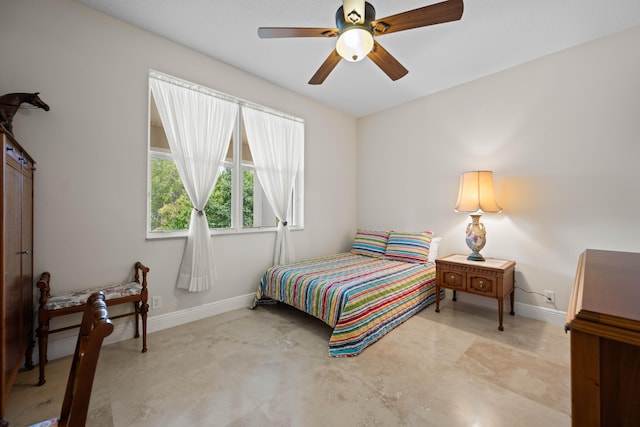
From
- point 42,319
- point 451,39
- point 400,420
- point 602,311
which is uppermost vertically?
point 451,39

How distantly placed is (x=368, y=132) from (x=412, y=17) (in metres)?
2.83

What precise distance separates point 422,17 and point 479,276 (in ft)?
7.60

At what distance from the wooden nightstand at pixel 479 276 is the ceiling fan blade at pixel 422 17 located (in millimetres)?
2166

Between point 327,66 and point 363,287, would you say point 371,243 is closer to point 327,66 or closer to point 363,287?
point 363,287

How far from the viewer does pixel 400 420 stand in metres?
1.46

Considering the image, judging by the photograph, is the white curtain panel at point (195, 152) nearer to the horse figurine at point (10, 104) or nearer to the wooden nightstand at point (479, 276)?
the horse figurine at point (10, 104)

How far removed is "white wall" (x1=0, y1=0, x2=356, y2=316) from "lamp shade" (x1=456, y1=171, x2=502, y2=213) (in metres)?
2.73

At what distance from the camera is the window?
2570 mm

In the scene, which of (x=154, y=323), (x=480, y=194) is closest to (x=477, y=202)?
(x=480, y=194)

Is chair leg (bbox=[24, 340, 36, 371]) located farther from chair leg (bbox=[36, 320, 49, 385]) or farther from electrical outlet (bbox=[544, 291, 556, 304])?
electrical outlet (bbox=[544, 291, 556, 304])

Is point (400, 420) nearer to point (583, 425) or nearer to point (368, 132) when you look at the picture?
point (583, 425)

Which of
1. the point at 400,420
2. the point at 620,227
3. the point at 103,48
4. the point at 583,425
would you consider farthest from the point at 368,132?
the point at 583,425

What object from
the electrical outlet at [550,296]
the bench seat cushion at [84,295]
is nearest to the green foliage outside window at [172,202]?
the bench seat cushion at [84,295]

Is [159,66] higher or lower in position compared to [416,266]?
higher
